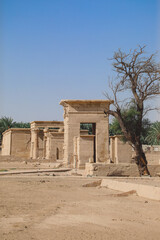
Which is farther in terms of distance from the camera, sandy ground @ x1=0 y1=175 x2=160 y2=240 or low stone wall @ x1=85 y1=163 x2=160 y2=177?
low stone wall @ x1=85 y1=163 x2=160 y2=177

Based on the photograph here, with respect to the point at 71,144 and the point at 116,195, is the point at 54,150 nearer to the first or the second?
the point at 71,144

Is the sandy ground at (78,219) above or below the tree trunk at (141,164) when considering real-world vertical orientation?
below

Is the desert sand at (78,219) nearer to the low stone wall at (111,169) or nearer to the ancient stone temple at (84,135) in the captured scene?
the low stone wall at (111,169)

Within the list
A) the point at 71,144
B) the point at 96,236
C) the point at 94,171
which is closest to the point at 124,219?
the point at 96,236

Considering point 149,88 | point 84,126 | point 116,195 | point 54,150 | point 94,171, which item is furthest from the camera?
point 84,126

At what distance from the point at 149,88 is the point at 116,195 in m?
7.48

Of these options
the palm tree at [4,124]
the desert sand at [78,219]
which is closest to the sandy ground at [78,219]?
the desert sand at [78,219]

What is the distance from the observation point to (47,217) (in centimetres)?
482

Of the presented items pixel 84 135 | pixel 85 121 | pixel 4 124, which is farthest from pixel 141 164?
pixel 4 124

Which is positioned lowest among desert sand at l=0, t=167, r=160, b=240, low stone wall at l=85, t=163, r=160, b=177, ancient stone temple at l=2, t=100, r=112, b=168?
desert sand at l=0, t=167, r=160, b=240

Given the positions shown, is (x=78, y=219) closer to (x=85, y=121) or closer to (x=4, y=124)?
(x=85, y=121)

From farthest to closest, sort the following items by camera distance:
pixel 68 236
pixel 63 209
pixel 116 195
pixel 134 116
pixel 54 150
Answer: pixel 54 150
pixel 134 116
pixel 116 195
pixel 63 209
pixel 68 236

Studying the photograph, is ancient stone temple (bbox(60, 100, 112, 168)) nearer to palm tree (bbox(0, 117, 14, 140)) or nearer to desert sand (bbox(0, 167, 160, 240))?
desert sand (bbox(0, 167, 160, 240))

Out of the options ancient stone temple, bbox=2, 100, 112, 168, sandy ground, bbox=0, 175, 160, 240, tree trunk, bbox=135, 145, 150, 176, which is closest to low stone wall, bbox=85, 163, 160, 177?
tree trunk, bbox=135, 145, 150, 176
